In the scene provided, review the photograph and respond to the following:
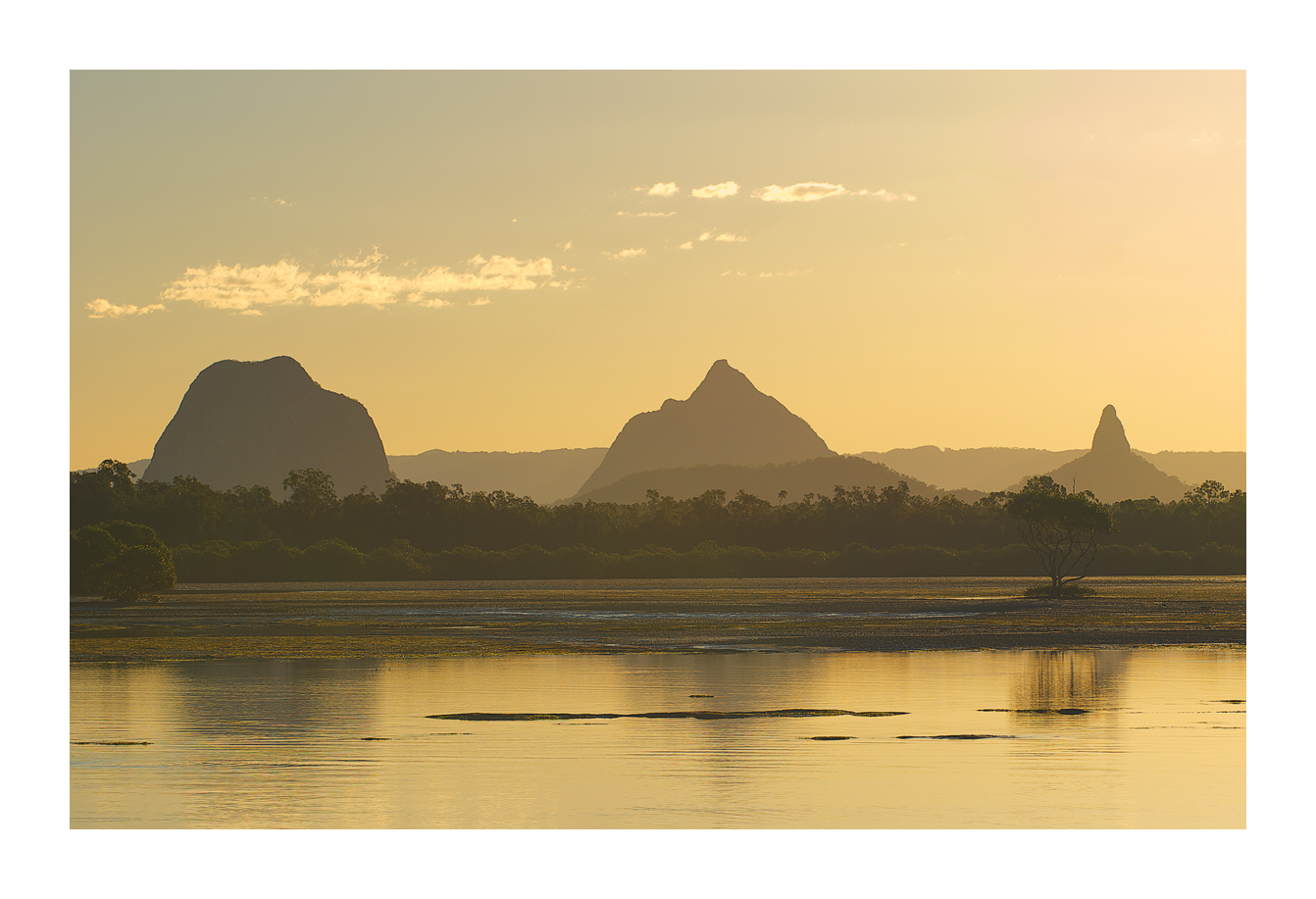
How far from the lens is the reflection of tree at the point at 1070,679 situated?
26.2m

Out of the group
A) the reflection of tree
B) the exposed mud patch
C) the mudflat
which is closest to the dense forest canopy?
the mudflat

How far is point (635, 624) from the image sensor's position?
51969 mm

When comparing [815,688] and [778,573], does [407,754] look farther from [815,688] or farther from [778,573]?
[778,573]

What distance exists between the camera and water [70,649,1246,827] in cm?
1667

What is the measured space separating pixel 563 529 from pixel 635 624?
4361 inches

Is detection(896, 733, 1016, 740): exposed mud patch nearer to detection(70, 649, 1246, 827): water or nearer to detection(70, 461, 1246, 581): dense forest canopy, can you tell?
detection(70, 649, 1246, 827): water

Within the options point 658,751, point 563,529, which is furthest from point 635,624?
point 563,529

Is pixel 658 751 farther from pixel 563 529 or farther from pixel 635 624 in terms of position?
pixel 563 529

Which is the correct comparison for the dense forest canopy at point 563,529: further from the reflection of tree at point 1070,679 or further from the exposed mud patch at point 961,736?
the exposed mud patch at point 961,736

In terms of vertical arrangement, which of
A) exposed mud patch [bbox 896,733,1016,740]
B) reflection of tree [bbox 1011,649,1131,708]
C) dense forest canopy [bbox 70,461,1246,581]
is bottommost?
dense forest canopy [bbox 70,461,1246,581]

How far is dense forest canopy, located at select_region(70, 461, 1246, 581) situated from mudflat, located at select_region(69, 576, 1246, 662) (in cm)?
5994

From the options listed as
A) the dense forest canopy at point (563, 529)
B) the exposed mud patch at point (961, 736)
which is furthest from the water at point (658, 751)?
the dense forest canopy at point (563, 529)

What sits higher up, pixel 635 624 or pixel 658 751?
pixel 658 751

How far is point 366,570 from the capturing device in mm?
136625
